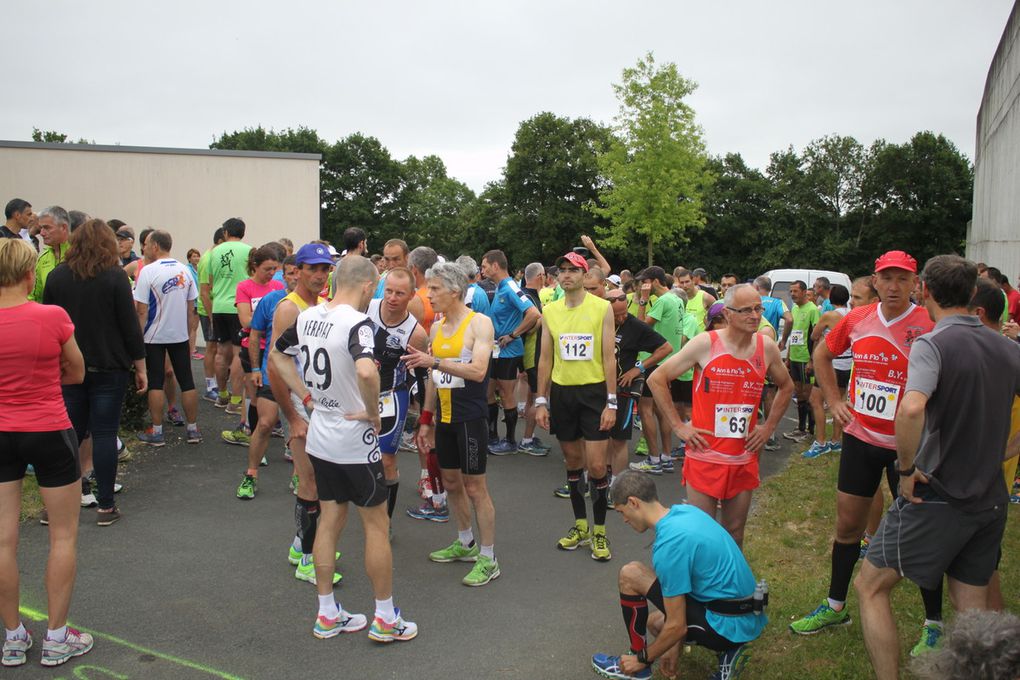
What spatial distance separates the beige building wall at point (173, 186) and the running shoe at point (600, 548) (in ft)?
58.8

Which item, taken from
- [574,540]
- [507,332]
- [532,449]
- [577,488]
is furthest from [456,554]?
[507,332]

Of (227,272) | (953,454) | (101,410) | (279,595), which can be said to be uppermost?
(227,272)

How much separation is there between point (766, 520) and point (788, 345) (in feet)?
15.2

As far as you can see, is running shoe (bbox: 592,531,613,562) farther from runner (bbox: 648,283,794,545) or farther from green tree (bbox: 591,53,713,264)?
green tree (bbox: 591,53,713,264)

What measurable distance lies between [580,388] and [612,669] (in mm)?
2221

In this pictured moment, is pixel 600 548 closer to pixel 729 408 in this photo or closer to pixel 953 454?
pixel 729 408

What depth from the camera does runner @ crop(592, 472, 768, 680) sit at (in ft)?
11.4

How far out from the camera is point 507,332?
8.87 m

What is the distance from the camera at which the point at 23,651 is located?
152 inches

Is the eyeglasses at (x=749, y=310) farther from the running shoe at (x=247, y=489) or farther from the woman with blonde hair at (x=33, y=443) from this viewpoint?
the running shoe at (x=247, y=489)

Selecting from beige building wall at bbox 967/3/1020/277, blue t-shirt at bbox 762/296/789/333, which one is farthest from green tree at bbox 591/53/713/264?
blue t-shirt at bbox 762/296/789/333

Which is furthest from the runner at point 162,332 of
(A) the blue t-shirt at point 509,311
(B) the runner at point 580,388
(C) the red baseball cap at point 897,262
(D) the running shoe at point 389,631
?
(C) the red baseball cap at point 897,262

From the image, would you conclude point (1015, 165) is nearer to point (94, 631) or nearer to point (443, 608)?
point (443, 608)

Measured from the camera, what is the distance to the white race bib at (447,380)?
5.05 metres
